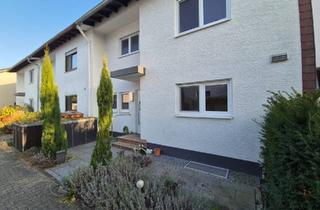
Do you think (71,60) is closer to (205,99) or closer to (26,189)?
(26,189)

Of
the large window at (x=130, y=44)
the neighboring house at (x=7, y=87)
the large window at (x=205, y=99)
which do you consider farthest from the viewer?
the neighboring house at (x=7, y=87)

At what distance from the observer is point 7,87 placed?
25562mm

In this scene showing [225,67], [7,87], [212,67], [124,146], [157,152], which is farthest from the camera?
[7,87]

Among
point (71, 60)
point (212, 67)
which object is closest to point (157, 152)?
point (212, 67)

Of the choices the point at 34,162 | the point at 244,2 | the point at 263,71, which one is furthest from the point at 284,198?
the point at 34,162

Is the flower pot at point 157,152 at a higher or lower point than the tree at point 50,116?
lower

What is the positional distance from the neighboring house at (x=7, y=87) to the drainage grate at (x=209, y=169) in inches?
1098

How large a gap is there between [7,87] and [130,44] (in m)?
23.6

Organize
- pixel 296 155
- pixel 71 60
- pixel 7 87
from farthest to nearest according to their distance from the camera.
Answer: pixel 7 87 → pixel 71 60 → pixel 296 155

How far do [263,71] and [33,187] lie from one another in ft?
21.2

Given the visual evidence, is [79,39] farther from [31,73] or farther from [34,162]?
[31,73]

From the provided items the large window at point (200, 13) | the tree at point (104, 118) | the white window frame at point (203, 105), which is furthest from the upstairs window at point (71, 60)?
the tree at point (104, 118)

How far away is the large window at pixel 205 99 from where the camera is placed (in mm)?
5960

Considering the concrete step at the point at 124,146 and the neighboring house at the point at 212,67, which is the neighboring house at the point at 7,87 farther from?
the concrete step at the point at 124,146
